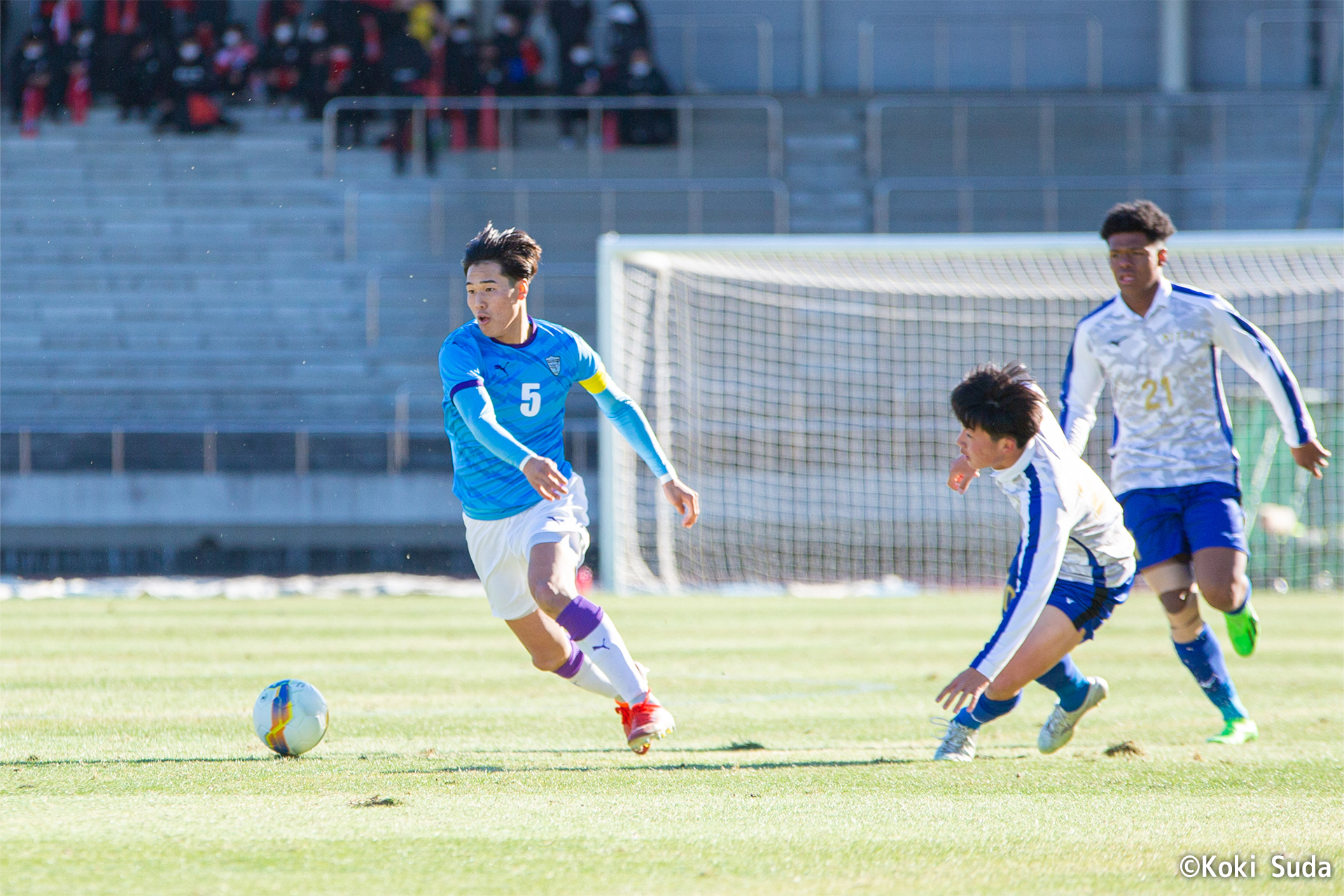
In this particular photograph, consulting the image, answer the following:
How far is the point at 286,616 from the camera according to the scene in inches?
415

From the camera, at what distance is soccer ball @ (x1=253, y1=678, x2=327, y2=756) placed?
4816mm

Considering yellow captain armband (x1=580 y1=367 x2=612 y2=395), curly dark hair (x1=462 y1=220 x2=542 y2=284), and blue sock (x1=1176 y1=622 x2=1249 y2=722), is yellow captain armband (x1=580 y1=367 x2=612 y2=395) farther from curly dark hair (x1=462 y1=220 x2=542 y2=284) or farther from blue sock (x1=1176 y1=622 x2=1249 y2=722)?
blue sock (x1=1176 y1=622 x2=1249 y2=722)

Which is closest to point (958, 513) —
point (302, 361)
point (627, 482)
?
point (627, 482)

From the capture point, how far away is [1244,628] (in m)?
5.76

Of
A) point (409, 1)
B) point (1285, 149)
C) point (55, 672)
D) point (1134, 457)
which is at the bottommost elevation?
point (55, 672)

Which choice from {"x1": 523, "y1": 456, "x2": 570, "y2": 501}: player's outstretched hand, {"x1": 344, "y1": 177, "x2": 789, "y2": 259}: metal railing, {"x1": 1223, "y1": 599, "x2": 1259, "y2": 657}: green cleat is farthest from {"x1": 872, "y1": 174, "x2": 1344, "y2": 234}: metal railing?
{"x1": 523, "y1": 456, "x2": 570, "y2": 501}: player's outstretched hand

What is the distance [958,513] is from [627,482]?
4.17 metres

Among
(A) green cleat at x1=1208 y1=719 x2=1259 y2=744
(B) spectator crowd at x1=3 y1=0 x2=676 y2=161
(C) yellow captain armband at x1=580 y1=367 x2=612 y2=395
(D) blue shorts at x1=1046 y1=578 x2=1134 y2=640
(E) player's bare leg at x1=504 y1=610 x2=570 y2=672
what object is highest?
(B) spectator crowd at x1=3 y1=0 x2=676 y2=161

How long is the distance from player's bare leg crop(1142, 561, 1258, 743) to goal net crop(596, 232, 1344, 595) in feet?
22.7

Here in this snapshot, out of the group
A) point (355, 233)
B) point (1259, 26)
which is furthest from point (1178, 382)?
point (1259, 26)

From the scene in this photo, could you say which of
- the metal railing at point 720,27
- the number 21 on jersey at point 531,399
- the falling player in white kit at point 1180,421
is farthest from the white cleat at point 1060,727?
the metal railing at point 720,27

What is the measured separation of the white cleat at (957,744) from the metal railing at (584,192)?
1565 centimetres

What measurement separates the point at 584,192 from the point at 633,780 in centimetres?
1673

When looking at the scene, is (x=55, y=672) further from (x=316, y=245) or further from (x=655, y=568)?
(x=316, y=245)
